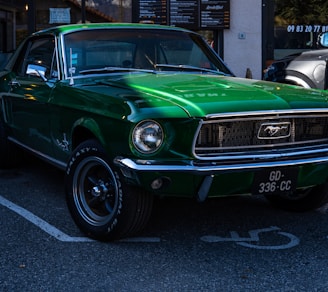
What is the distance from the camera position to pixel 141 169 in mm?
3506

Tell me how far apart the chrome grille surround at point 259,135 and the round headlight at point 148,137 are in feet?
0.80

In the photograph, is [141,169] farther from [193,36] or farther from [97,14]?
[97,14]

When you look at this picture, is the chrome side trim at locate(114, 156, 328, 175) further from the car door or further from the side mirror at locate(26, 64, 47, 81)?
the side mirror at locate(26, 64, 47, 81)

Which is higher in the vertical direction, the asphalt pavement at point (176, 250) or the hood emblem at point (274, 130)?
the hood emblem at point (274, 130)

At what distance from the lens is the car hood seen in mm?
3602

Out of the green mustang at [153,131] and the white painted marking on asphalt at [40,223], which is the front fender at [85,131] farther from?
the white painted marking on asphalt at [40,223]

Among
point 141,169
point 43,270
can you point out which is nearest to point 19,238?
point 43,270

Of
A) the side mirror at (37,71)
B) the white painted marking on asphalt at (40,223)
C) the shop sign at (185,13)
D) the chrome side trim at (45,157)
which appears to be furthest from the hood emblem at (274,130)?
the shop sign at (185,13)

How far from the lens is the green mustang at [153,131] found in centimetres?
357

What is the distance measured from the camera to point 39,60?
5473mm

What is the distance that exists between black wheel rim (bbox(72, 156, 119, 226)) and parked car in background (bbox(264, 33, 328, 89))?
17.5 feet

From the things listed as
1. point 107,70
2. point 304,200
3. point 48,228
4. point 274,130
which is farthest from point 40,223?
point 304,200

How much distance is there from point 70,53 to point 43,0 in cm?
849

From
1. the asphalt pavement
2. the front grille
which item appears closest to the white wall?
the asphalt pavement
